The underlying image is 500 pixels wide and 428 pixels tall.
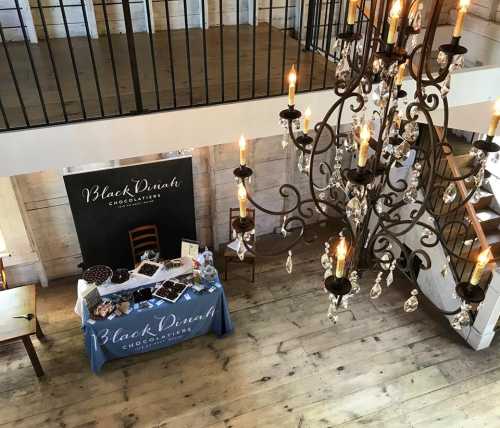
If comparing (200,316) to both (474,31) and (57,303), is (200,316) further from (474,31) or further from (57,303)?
(474,31)

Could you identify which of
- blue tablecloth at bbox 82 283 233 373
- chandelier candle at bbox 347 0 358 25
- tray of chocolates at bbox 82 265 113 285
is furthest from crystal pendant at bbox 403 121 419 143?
tray of chocolates at bbox 82 265 113 285

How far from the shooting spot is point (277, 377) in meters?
4.70

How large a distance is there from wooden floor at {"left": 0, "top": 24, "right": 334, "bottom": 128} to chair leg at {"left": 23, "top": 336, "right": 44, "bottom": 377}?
2.27 m

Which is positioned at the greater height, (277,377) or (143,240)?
(143,240)

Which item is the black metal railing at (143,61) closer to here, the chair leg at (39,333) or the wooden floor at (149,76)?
the wooden floor at (149,76)

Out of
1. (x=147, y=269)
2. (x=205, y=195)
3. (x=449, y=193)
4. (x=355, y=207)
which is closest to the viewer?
(x=355, y=207)

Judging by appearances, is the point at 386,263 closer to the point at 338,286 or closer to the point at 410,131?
the point at 338,286

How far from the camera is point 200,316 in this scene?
4.82 metres

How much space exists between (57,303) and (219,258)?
2046 millimetres

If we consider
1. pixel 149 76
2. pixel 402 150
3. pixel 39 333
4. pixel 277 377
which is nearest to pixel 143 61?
pixel 149 76

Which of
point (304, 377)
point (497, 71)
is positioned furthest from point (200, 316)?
point (497, 71)

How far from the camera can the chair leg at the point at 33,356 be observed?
438 centimetres

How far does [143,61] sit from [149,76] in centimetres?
34

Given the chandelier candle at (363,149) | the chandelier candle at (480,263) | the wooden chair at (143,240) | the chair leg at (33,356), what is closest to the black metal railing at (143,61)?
the chandelier candle at (363,149)
